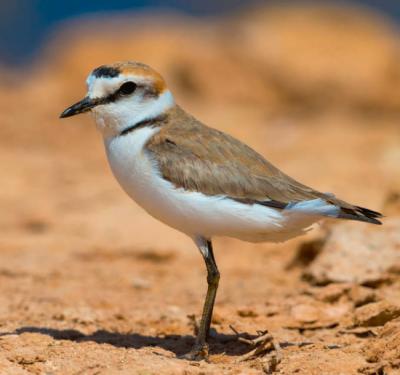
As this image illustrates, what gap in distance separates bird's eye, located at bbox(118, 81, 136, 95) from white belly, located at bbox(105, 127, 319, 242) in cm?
31

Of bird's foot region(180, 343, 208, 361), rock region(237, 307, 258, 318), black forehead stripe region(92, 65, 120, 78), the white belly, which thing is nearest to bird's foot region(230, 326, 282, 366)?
bird's foot region(180, 343, 208, 361)

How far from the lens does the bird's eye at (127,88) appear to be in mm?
5414

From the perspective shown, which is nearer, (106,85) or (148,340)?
(106,85)

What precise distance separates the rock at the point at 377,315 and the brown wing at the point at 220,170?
0.69 metres

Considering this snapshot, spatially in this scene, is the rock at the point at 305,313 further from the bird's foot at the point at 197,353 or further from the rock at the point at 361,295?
the bird's foot at the point at 197,353

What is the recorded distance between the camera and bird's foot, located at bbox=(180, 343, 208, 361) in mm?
5151

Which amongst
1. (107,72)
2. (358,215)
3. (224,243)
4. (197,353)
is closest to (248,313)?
(197,353)

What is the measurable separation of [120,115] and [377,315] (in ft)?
7.24

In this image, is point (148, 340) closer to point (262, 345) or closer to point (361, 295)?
point (262, 345)

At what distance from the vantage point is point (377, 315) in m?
5.57

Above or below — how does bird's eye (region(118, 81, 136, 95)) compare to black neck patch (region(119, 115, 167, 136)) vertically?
above

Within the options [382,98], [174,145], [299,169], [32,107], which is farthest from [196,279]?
[382,98]

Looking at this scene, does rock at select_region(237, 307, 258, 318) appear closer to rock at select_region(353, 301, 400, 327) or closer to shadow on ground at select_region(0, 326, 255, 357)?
shadow on ground at select_region(0, 326, 255, 357)

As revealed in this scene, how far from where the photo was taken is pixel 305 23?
856 inches
